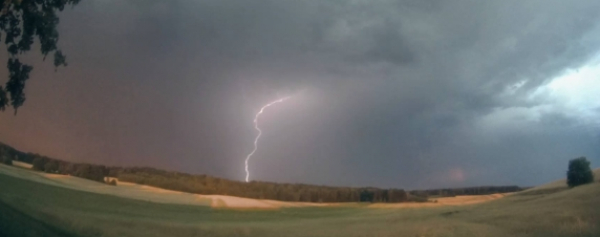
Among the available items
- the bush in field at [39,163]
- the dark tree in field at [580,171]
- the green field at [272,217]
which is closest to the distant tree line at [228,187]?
the bush in field at [39,163]

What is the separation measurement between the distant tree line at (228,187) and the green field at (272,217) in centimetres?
236

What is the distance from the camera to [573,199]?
22.5 metres

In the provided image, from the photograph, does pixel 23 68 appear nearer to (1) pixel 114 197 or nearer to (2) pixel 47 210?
(2) pixel 47 210

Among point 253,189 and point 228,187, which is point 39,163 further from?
point 253,189

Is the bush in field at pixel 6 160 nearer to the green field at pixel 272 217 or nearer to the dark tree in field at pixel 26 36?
the green field at pixel 272 217

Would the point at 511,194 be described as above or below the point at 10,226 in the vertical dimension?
above

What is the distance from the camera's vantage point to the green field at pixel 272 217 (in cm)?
1931

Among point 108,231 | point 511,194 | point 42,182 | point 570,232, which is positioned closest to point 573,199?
point 570,232

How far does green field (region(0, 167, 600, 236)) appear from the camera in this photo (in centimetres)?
1931

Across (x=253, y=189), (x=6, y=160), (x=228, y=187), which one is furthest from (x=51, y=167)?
(x=253, y=189)

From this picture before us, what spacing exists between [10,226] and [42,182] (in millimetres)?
12844

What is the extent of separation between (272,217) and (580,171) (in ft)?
61.0

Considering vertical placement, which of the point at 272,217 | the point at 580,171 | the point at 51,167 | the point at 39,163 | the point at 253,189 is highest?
the point at 580,171

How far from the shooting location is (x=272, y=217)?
29.9 m
